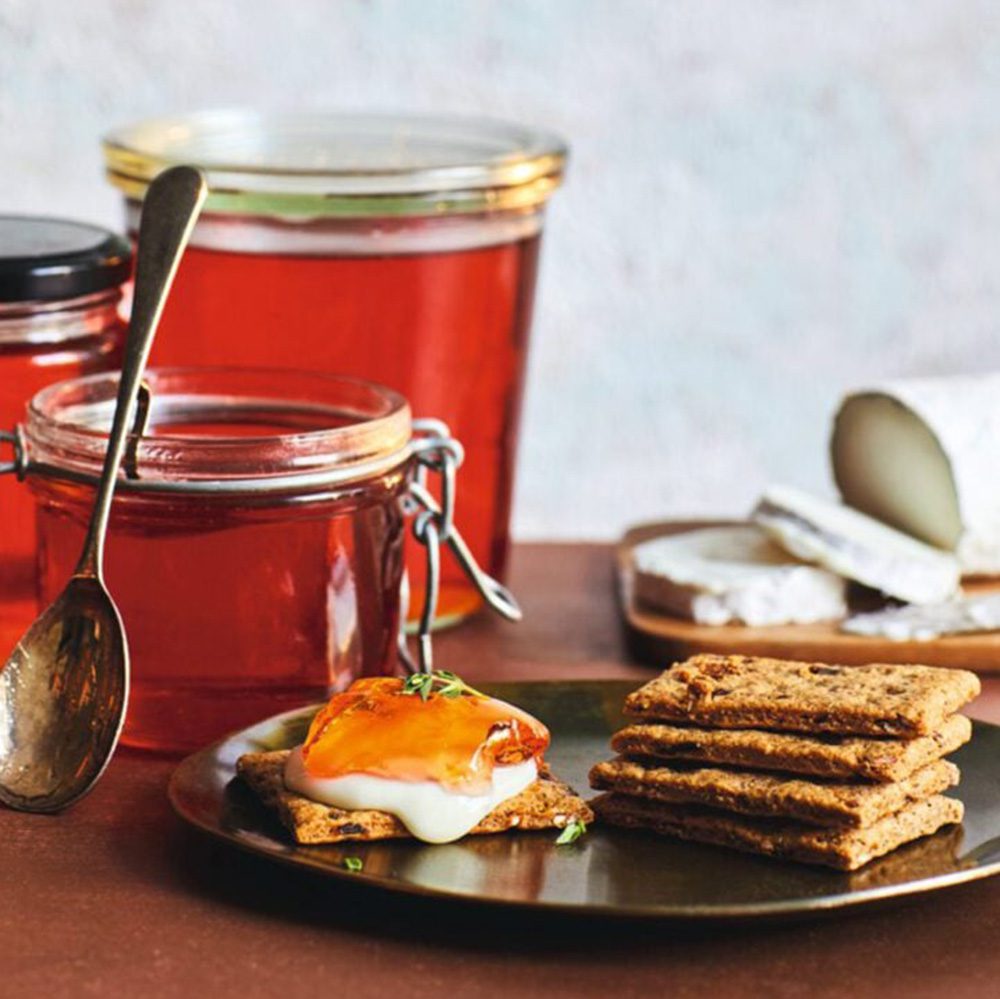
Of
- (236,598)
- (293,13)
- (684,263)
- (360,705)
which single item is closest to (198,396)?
(236,598)

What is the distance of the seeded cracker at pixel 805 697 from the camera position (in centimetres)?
80

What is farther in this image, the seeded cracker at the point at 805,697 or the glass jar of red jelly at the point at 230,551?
the glass jar of red jelly at the point at 230,551

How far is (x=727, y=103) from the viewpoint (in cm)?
169

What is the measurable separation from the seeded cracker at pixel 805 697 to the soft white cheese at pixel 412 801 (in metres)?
0.09

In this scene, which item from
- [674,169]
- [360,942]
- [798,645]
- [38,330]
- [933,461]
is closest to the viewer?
[360,942]

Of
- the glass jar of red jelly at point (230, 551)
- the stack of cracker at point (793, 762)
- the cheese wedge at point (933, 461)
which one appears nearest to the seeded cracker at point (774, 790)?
the stack of cracker at point (793, 762)

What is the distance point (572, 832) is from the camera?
0.81m

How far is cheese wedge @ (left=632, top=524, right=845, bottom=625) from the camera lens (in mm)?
1146

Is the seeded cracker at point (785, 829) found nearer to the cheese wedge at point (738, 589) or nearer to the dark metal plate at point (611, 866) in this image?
the dark metal plate at point (611, 866)

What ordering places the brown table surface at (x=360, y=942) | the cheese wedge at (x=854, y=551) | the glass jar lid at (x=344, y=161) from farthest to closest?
the cheese wedge at (x=854, y=551), the glass jar lid at (x=344, y=161), the brown table surface at (x=360, y=942)

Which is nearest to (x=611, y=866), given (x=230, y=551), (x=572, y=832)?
(x=572, y=832)

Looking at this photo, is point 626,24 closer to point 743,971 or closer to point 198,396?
point 198,396

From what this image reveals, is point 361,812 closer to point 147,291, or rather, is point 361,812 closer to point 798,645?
point 147,291

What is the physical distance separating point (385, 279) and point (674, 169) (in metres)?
0.69
